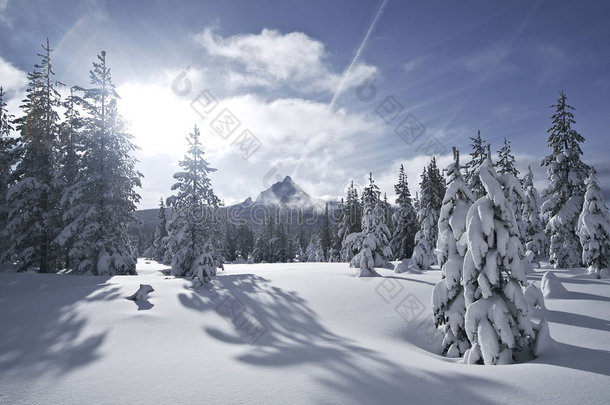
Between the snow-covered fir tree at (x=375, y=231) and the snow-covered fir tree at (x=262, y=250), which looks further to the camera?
the snow-covered fir tree at (x=262, y=250)

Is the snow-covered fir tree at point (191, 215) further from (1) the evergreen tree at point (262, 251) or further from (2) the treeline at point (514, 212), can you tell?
(1) the evergreen tree at point (262, 251)

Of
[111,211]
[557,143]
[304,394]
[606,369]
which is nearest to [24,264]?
[111,211]

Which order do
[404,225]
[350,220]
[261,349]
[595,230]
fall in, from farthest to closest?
[350,220], [404,225], [595,230], [261,349]

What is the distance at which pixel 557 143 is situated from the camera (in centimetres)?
2528

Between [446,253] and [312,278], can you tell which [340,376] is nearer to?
[446,253]

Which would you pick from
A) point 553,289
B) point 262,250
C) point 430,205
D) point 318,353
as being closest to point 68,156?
point 318,353

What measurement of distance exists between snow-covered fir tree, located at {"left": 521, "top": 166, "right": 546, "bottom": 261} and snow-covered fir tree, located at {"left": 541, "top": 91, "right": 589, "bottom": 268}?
8.96 metres

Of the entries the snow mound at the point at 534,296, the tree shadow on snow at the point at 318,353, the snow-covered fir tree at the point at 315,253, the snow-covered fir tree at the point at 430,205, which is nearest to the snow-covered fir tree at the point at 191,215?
the tree shadow on snow at the point at 318,353

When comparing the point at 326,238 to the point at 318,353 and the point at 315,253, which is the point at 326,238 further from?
the point at 318,353

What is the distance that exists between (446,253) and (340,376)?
6.32 m

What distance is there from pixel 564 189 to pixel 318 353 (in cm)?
2739

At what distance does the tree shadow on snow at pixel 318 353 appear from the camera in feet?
17.3

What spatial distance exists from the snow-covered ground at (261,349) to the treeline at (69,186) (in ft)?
14.6

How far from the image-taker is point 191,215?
22.4 metres
